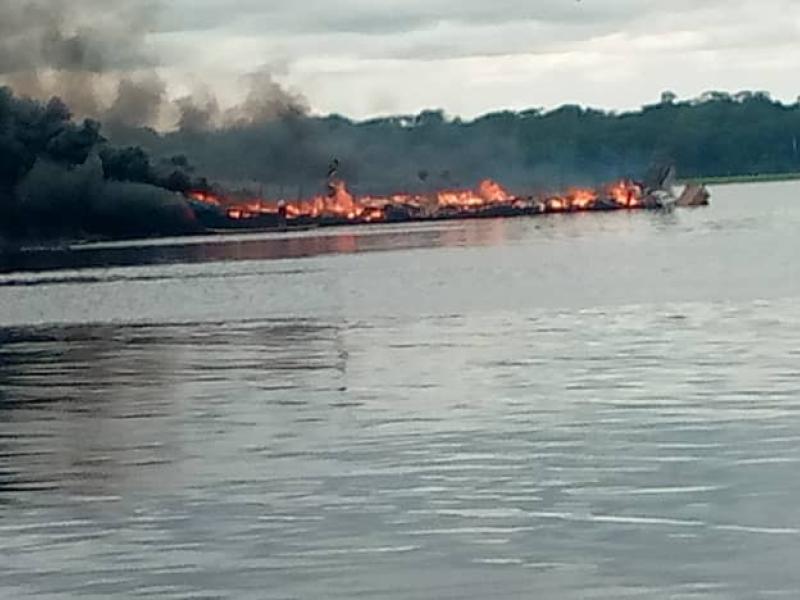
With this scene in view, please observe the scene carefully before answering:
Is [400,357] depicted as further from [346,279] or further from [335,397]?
[346,279]

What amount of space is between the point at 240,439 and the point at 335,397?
15.9ft

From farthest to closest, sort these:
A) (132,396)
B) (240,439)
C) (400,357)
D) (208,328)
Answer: (208,328)
(400,357)
(132,396)
(240,439)

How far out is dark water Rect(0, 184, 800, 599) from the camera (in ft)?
52.1

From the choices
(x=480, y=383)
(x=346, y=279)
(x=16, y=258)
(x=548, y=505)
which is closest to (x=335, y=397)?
(x=480, y=383)

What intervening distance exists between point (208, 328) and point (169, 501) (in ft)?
93.2

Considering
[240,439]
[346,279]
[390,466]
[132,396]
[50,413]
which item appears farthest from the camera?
[346,279]

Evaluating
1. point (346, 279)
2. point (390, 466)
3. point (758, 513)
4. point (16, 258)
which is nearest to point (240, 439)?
point (390, 466)

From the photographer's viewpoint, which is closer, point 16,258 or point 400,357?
point 400,357

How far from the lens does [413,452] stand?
22.2 m

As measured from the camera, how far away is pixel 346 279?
73.2 metres

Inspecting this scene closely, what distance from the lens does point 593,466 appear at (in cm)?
2061

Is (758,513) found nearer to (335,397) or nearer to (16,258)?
(335,397)

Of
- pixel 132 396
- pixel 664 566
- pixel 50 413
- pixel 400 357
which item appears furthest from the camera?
pixel 400 357

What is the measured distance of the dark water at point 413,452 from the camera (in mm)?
15891
